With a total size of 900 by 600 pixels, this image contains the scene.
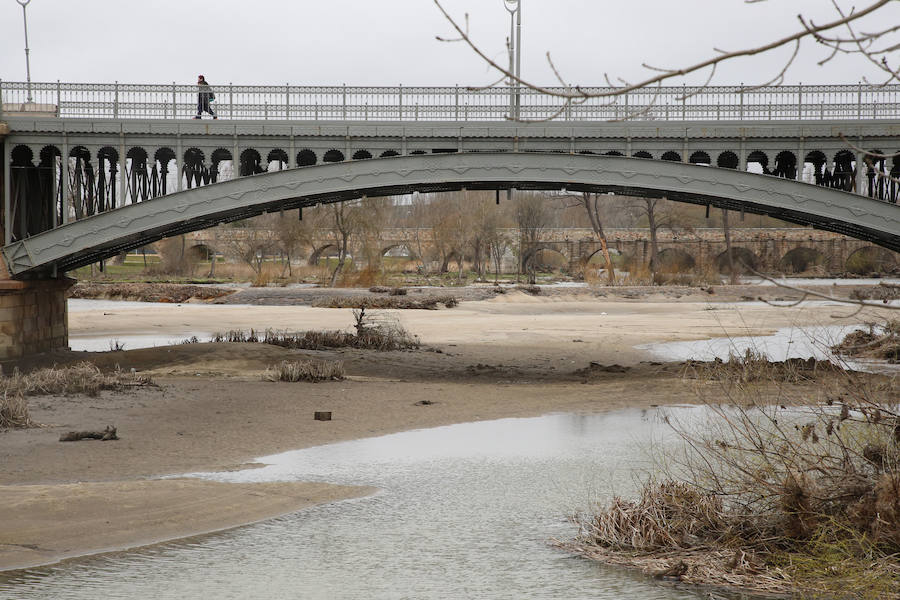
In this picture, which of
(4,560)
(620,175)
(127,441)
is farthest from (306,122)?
(4,560)

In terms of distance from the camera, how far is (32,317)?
26969 mm

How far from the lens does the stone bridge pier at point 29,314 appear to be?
1005 inches

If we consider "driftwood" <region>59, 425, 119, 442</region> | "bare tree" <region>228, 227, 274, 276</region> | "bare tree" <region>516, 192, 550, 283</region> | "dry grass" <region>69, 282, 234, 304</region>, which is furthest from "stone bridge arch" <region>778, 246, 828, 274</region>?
"driftwood" <region>59, 425, 119, 442</region>

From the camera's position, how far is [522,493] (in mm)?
12406

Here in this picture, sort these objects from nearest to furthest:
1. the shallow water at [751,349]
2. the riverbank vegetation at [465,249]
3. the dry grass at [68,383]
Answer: the dry grass at [68,383] < the shallow water at [751,349] < the riverbank vegetation at [465,249]

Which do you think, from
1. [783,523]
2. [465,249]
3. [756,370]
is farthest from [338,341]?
[465,249]

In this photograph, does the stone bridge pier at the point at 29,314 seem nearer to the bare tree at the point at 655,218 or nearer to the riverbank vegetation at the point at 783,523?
the riverbank vegetation at the point at 783,523

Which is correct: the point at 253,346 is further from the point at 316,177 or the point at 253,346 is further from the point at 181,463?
the point at 181,463

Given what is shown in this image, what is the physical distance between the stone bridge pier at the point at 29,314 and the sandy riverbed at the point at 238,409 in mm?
1061

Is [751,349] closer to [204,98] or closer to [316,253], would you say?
[204,98]

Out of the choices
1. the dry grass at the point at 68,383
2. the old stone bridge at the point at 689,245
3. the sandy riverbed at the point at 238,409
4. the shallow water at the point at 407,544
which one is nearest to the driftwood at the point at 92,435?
the sandy riverbed at the point at 238,409

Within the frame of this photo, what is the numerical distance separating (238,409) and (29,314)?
11.4 m

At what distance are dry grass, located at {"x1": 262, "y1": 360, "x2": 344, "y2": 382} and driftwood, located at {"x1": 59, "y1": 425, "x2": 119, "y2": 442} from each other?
23.3ft

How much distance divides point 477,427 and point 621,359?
12036 millimetres
